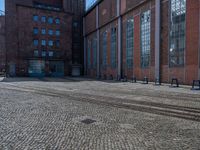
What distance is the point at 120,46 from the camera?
32.0 metres

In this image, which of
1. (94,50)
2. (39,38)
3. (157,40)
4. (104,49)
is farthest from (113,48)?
(39,38)

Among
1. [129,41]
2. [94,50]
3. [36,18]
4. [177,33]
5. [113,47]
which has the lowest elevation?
[177,33]

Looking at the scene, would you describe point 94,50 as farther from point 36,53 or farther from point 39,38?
point 36,53

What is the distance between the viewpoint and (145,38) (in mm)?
26203

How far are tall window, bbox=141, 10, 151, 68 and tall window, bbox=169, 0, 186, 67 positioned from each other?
151 inches

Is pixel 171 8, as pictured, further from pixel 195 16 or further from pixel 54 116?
pixel 54 116

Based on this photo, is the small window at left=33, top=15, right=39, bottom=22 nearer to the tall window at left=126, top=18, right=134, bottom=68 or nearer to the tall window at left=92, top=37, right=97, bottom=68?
the tall window at left=92, top=37, right=97, bottom=68

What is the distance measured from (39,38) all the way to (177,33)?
1255 inches

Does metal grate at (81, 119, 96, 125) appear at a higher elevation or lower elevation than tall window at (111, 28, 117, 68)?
lower

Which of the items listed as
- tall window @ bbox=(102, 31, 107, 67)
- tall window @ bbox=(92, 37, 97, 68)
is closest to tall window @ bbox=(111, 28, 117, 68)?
tall window @ bbox=(102, 31, 107, 67)

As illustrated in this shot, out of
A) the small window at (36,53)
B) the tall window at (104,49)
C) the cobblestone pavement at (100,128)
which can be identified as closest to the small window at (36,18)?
the small window at (36,53)

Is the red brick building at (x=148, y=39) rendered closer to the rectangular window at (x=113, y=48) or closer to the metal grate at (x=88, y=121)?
the rectangular window at (x=113, y=48)

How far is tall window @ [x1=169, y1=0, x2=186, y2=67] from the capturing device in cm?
2050

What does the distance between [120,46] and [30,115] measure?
2622 cm
